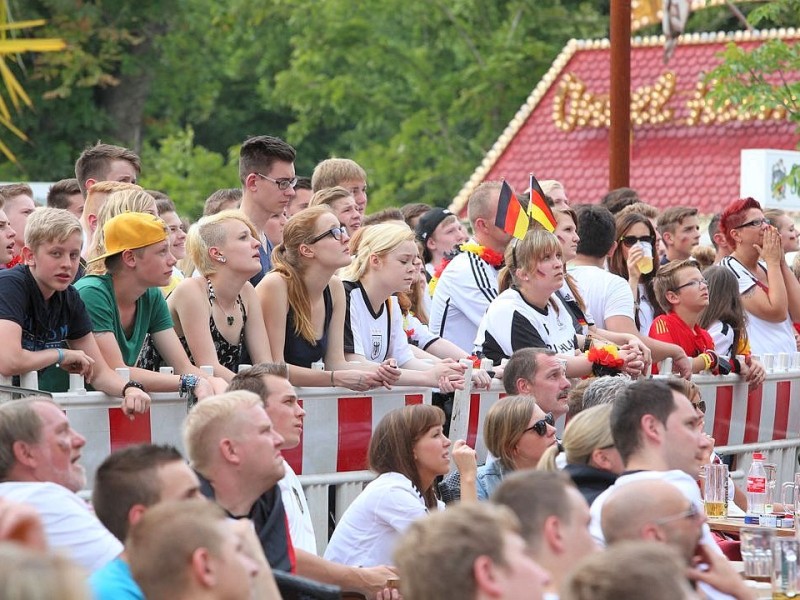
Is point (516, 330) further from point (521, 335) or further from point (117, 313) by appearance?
point (117, 313)

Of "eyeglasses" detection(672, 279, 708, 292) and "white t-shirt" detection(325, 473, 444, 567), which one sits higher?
"eyeglasses" detection(672, 279, 708, 292)

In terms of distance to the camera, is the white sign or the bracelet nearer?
the bracelet

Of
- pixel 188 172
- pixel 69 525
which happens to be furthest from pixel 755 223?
pixel 188 172

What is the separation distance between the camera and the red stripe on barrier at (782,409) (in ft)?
33.8

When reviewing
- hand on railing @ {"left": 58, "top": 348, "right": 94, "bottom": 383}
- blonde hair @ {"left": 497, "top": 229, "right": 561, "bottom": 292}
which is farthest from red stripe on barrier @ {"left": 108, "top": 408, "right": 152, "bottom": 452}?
blonde hair @ {"left": 497, "top": 229, "right": 561, "bottom": 292}

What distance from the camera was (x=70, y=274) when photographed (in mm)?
6395

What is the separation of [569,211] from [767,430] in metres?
2.15

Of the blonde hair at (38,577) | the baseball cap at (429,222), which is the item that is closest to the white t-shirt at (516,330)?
the baseball cap at (429,222)

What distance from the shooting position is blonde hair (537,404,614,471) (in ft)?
19.5

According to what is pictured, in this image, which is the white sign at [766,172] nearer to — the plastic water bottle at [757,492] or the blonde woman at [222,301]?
the plastic water bottle at [757,492]

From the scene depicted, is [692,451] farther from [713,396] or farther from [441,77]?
[441,77]

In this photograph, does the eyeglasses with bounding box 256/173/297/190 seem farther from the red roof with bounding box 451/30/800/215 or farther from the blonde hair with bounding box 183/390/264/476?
the red roof with bounding box 451/30/800/215

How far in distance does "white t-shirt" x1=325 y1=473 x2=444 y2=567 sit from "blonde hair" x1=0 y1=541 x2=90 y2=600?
3688 millimetres

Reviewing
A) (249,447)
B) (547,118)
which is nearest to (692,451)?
(249,447)
